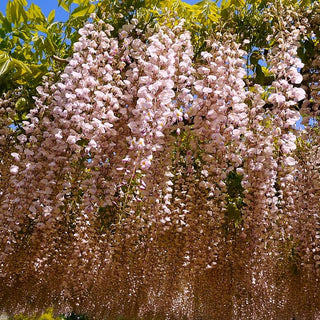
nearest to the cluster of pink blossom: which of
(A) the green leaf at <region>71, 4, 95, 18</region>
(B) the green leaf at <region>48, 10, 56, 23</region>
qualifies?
(A) the green leaf at <region>71, 4, 95, 18</region>

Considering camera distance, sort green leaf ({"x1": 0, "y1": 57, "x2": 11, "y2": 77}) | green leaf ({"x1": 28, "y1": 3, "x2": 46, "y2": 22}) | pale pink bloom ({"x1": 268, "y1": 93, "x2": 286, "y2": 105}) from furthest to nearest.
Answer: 1. green leaf ({"x1": 28, "y1": 3, "x2": 46, "y2": 22})
2. green leaf ({"x1": 0, "y1": 57, "x2": 11, "y2": 77})
3. pale pink bloom ({"x1": 268, "y1": 93, "x2": 286, "y2": 105})

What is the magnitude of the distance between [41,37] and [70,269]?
1724mm

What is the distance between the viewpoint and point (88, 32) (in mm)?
2410

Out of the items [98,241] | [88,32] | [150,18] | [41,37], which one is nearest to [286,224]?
[98,241]

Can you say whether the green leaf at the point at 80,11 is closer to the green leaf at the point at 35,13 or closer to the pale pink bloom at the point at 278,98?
the green leaf at the point at 35,13

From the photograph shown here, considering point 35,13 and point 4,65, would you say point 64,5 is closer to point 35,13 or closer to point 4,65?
point 35,13

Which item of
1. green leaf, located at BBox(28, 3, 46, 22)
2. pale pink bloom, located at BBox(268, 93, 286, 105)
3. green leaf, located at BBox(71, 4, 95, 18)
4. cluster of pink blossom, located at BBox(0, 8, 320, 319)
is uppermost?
green leaf, located at BBox(71, 4, 95, 18)

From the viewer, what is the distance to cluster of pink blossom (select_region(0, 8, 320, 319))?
2.14 m

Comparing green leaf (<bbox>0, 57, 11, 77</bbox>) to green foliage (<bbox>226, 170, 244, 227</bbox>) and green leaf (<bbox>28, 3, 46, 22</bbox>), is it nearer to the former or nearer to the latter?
green leaf (<bbox>28, 3, 46, 22</bbox>)

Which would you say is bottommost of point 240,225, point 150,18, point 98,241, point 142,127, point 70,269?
point 70,269

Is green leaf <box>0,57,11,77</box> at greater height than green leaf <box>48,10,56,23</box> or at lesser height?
lesser

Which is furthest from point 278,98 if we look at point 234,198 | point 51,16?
point 51,16

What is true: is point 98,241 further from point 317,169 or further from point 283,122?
point 317,169

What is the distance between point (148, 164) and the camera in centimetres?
195
